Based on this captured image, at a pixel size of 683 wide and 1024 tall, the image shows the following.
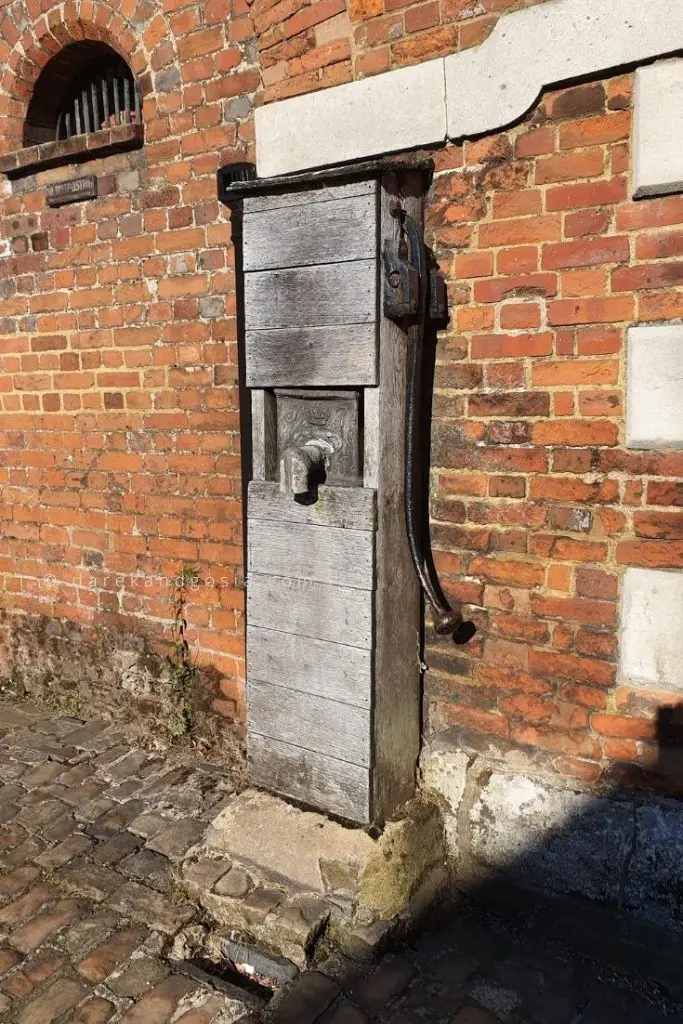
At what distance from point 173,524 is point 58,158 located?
1911 mm

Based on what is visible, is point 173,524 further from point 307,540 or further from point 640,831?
point 640,831

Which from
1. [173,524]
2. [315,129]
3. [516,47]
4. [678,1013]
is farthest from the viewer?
[173,524]

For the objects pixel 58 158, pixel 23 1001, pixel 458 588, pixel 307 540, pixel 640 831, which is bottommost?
pixel 23 1001

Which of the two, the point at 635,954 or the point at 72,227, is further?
the point at 72,227

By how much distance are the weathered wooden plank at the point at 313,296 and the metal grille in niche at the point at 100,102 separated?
170 cm

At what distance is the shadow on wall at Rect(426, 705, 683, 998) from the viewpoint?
241cm

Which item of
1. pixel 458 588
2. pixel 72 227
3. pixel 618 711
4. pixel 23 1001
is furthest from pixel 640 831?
pixel 72 227

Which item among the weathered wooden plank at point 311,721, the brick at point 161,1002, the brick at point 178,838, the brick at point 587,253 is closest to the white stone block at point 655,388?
the brick at point 587,253

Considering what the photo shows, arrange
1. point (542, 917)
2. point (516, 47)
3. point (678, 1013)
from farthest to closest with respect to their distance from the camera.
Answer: point (542, 917)
point (516, 47)
point (678, 1013)

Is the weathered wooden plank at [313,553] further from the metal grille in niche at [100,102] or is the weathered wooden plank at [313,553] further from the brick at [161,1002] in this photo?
the metal grille in niche at [100,102]

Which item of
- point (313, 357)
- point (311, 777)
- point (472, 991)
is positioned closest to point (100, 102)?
point (313, 357)

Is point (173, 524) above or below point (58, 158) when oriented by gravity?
below

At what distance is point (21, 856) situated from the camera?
3.02 metres

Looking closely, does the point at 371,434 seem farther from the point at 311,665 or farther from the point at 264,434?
the point at 311,665
